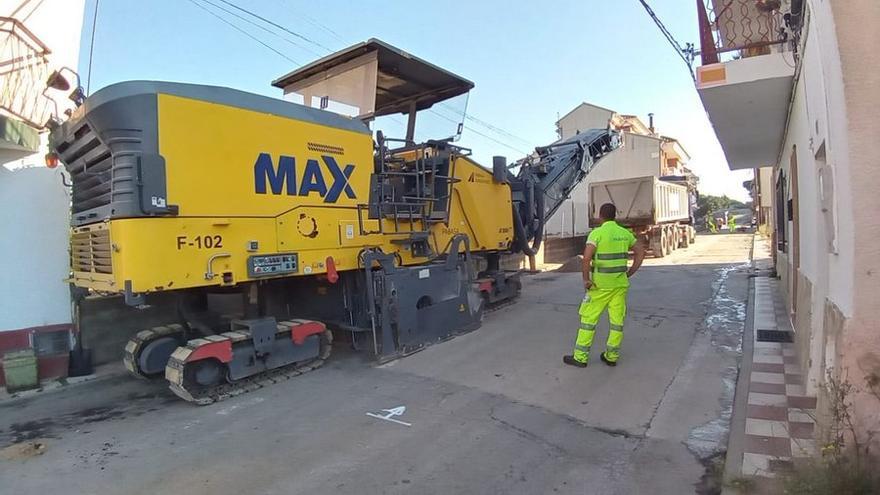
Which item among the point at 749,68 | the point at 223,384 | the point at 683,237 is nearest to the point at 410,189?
the point at 223,384

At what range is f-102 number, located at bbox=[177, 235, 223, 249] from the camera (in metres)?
4.55

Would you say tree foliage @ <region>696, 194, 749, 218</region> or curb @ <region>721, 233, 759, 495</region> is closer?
curb @ <region>721, 233, 759, 495</region>

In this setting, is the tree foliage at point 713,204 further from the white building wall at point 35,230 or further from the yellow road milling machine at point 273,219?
the white building wall at point 35,230

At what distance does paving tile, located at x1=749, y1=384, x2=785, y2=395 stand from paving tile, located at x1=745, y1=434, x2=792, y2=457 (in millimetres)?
1059

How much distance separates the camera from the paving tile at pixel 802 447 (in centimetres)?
306

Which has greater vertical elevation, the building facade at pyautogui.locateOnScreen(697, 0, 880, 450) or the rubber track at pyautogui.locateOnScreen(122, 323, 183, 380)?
the building facade at pyautogui.locateOnScreen(697, 0, 880, 450)

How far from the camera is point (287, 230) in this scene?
17.5 feet

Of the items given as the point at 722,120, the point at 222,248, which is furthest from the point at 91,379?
the point at 722,120

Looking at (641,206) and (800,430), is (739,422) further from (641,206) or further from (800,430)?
(641,206)

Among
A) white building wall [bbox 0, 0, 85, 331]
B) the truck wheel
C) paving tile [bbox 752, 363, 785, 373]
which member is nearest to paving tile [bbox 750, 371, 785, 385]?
paving tile [bbox 752, 363, 785, 373]

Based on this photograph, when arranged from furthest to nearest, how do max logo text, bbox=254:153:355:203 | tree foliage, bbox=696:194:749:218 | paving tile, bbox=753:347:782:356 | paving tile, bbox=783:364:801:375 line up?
tree foliage, bbox=696:194:749:218 → paving tile, bbox=753:347:782:356 → max logo text, bbox=254:153:355:203 → paving tile, bbox=783:364:801:375

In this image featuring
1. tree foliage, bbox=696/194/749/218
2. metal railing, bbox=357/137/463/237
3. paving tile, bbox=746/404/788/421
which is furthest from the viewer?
tree foliage, bbox=696/194/749/218

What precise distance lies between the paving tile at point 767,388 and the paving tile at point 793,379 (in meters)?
0.10

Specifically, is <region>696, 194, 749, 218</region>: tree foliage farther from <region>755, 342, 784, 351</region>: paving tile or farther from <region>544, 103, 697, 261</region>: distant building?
<region>755, 342, 784, 351</region>: paving tile
